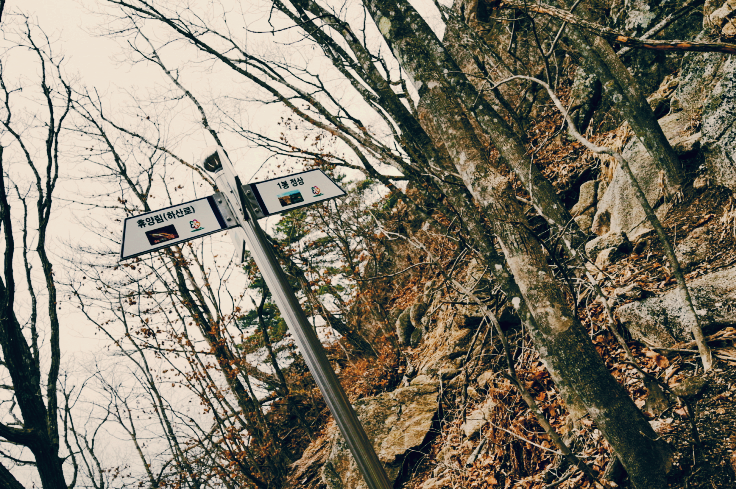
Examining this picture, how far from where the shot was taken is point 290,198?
2.62 metres

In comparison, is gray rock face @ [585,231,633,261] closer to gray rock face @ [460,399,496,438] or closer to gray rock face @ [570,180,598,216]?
gray rock face @ [570,180,598,216]

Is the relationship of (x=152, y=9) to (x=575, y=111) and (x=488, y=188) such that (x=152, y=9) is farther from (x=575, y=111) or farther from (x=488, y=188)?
(x=575, y=111)

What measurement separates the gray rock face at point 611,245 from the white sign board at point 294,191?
397 cm

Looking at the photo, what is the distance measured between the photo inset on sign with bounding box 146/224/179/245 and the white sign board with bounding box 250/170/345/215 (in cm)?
58

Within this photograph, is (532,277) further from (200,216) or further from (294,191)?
(200,216)

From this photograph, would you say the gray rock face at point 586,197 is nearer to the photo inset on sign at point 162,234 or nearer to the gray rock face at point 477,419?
the gray rock face at point 477,419

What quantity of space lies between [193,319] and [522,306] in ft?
31.2

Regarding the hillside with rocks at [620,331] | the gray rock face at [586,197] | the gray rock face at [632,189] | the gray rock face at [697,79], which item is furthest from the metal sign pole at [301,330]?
the gray rock face at [586,197]

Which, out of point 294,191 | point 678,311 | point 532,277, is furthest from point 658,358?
point 294,191

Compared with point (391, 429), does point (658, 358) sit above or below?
A: above

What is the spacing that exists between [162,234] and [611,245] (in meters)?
5.32

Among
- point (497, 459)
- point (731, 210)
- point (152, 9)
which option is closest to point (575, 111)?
point (731, 210)

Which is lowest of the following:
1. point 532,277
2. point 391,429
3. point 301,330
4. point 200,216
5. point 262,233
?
point 391,429

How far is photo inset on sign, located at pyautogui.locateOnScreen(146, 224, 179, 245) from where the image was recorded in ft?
7.64
